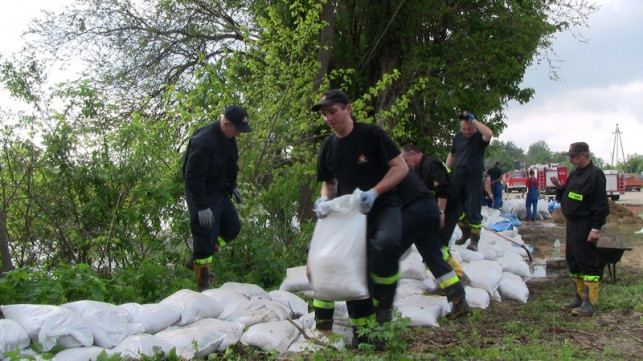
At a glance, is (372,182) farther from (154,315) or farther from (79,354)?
(79,354)

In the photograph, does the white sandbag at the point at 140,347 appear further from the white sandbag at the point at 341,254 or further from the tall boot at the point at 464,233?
the tall boot at the point at 464,233

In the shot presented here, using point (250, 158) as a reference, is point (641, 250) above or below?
below

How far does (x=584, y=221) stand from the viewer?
5.12 m

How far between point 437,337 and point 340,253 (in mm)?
1224

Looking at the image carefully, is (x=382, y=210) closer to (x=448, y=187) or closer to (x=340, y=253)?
(x=340, y=253)

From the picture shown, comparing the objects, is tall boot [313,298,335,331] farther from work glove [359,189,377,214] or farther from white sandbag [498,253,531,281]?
white sandbag [498,253,531,281]

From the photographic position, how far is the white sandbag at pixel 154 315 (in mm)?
3531

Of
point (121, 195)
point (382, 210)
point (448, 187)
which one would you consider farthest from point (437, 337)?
point (121, 195)

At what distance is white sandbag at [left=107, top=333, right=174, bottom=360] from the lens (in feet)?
10.4

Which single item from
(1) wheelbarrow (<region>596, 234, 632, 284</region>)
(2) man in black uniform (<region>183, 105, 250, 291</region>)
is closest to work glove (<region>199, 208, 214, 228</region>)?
(2) man in black uniform (<region>183, 105, 250, 291</region>)

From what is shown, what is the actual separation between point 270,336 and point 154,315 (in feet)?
2.35

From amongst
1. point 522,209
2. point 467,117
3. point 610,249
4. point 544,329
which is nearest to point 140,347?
point 544,329

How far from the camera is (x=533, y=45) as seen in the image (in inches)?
522

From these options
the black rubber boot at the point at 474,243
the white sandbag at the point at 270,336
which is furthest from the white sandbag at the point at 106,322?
the black rubber boot at the point at 474,243
